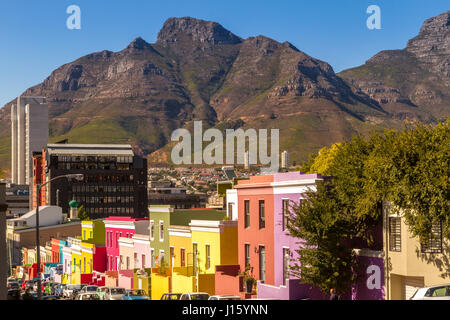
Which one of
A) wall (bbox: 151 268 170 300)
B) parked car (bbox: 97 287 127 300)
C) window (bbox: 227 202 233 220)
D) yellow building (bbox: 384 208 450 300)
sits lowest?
wall (bbox: 151 268 170 300)

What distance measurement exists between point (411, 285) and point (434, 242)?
2.78 m

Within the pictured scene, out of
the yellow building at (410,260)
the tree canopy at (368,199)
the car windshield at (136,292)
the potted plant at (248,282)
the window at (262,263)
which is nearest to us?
the yellow building at (410,260)

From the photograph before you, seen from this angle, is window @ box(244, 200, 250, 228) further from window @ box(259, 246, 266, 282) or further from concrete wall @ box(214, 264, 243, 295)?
concrete wall @ box(214, 264, 243, 295)

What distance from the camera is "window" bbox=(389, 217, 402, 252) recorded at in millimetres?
36719

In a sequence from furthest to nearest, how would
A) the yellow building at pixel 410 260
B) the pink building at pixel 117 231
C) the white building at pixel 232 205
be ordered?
the pink building at pixel 117 231
the white building at pixel 232 205
the yellow building at pixel 410 260

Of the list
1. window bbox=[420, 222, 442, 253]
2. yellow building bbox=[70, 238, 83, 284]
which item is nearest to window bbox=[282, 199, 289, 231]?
window bbox=[420, 222, 442, 253]

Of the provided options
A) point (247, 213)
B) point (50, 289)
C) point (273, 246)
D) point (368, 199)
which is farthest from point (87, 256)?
point (368, 199)

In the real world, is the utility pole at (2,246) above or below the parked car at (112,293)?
above

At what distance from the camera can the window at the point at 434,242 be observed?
34594mm

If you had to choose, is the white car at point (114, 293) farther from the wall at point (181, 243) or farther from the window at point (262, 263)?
the window at point (262, 263)

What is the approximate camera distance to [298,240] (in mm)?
42281

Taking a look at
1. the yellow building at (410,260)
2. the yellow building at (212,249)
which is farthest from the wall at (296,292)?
the yellow building at (212,249)

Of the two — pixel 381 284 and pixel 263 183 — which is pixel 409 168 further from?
pixel 263 183
